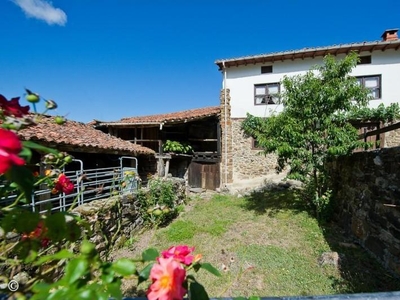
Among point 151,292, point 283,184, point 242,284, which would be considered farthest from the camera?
point 283,184

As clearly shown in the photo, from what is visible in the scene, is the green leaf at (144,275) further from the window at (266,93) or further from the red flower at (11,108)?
the window at (266,93)

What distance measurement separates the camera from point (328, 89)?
5.83 meters

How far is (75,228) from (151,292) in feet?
0.95

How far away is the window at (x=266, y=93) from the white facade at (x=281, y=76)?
6.0 inches

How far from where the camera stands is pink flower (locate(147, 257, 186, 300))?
1.87ft

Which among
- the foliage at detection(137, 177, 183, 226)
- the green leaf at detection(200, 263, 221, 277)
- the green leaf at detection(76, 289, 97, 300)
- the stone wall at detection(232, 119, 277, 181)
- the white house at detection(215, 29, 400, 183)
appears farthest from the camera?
the stone wall at detection(232, 119, 277, 181)

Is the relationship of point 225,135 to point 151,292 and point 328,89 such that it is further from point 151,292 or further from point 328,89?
point 151,292

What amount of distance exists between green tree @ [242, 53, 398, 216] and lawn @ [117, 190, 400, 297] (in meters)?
1.36

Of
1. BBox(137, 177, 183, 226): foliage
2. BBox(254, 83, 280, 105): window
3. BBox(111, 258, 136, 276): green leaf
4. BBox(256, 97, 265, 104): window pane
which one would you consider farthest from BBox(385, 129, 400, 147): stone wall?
BBox(111, 258, 136, 276): green leaf

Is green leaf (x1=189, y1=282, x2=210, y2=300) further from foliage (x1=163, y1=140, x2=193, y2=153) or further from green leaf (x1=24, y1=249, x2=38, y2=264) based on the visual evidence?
foliage (x1=163, y1=140, x2=193, y2=153)

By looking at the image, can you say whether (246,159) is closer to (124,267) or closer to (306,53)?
(306,53)

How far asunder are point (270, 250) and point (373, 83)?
9.88 m

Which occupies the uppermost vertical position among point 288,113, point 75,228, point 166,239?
point 288,113

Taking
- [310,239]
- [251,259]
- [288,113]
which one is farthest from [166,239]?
[288,113]
